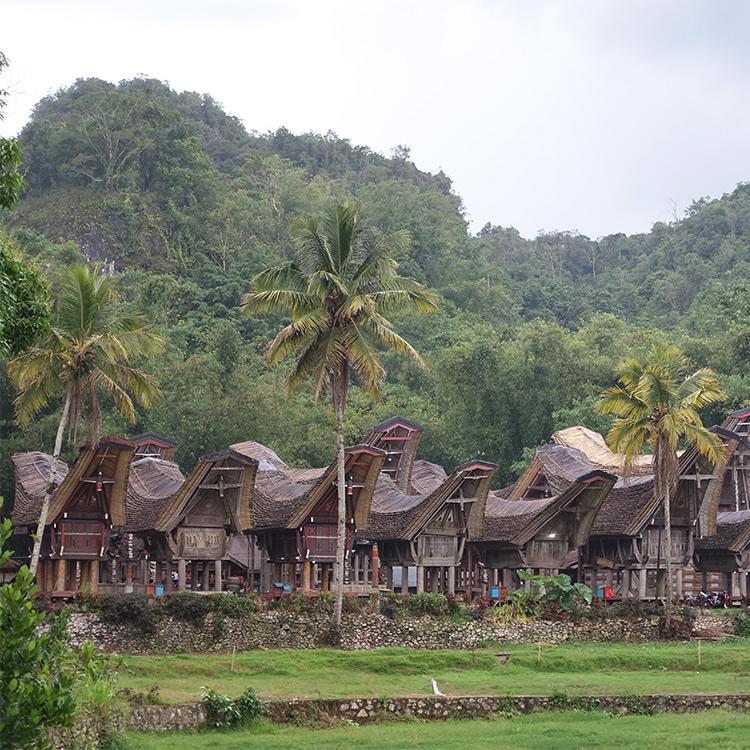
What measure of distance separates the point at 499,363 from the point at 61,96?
246ft

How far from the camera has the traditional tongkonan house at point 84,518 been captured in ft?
124

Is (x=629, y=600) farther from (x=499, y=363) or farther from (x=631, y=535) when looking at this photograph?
(x=499, y=363)

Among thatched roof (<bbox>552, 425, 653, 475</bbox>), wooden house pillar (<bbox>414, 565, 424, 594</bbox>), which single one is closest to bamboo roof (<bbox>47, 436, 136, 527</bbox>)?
wooden house pillar (<bbox>414, 565, 424, 594</bbox>)

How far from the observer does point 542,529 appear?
4594cm

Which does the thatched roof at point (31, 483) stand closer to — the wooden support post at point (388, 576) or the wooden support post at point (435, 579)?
the wooden support post at point (388, 576)

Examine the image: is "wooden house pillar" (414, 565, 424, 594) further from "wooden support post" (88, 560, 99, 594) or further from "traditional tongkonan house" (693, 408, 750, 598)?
"wooden support post" (88, 560, 99, 594)

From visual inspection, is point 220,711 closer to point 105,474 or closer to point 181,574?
point 105,474

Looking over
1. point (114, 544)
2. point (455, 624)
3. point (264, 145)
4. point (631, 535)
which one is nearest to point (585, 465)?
point (631, 535)

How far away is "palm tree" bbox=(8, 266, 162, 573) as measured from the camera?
111ft

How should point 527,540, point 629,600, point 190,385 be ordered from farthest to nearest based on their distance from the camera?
1. point 190,385
2. point 527,540
3. point 629,600

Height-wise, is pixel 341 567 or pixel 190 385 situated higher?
pixel 190 385

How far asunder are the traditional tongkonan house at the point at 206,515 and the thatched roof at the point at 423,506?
16.7 ft

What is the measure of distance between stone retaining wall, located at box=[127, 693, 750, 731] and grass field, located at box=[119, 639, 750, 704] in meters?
0.57

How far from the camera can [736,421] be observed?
5109cm
